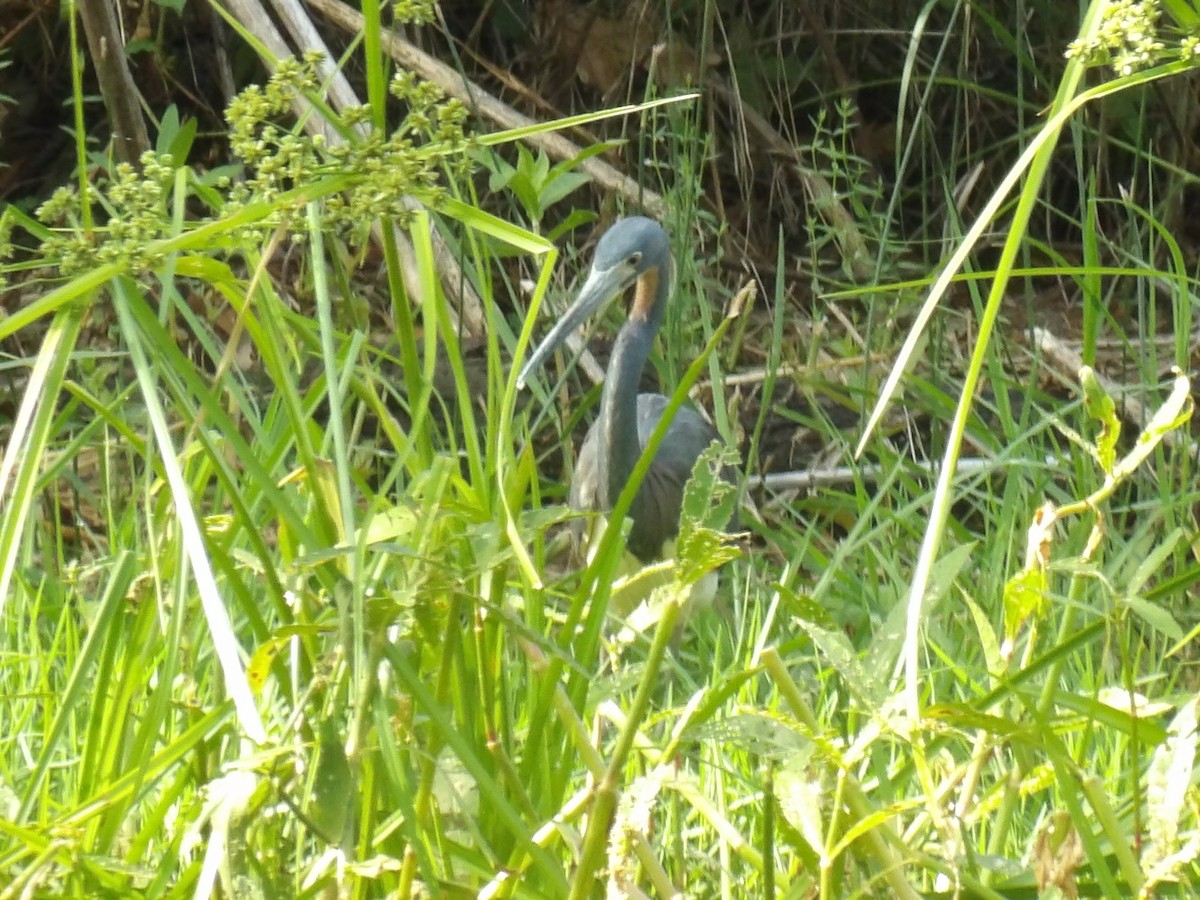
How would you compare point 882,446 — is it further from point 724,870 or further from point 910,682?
point 910,682

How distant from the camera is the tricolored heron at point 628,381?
3.06m

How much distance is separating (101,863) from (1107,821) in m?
0.63

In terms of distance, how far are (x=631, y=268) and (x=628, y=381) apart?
21cm

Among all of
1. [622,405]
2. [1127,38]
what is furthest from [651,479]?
[1127,38]

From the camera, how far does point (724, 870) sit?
1.28 metres

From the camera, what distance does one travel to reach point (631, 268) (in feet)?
10.1

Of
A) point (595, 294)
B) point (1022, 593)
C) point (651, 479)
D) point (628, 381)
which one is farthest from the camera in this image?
point (651, 479)

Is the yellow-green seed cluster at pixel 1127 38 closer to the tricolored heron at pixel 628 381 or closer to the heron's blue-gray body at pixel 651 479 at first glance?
the tricolored heron at pixel 628 381

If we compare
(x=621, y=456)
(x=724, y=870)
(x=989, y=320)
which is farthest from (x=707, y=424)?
(x=989, y=320)

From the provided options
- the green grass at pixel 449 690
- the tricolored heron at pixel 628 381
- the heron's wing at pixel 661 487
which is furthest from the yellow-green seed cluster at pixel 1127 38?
the heron's wing at pixel 661 487

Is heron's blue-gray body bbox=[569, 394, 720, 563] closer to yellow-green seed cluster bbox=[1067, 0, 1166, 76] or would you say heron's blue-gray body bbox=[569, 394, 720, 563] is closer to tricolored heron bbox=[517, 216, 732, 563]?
tricolored heron bbox=[517, 216, 732, 563]

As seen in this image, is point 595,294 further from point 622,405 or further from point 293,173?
point 293,173

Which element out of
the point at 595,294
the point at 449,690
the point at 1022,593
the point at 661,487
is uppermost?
the point at 1022,593

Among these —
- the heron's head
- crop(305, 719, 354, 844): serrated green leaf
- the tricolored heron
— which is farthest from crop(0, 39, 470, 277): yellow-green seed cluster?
the heron's head
